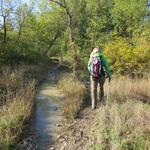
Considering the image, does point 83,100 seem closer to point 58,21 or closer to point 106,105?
point 106,105

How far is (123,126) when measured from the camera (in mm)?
8906

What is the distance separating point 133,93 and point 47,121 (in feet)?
11.4

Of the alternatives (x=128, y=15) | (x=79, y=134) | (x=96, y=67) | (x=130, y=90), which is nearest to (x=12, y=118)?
(x=79, y=134)

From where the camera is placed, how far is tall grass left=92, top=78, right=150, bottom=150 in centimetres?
820

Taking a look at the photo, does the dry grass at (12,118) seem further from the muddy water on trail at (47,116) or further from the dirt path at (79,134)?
the dirt path at (79,134)

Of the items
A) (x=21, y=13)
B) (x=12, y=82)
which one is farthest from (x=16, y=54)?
(x=12, y=82)

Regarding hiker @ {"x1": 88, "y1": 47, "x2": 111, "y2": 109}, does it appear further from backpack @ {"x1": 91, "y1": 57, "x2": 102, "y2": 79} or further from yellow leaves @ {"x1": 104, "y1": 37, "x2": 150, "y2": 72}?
yellow leaves @ {"x1": 104, "y1": 37, "x2": 150, "y2": 72}

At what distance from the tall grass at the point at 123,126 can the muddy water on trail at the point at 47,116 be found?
124cm

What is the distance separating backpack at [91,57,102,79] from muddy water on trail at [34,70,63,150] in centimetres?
162

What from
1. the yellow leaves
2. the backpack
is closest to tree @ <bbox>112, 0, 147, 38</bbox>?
the yellow leaves

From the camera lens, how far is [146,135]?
336 inches

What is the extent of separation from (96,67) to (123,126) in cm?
258

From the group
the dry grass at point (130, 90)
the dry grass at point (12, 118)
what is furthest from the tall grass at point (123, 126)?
the dry grass at point (12, 118)

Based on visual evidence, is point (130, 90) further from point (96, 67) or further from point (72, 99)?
point (96, 67)
